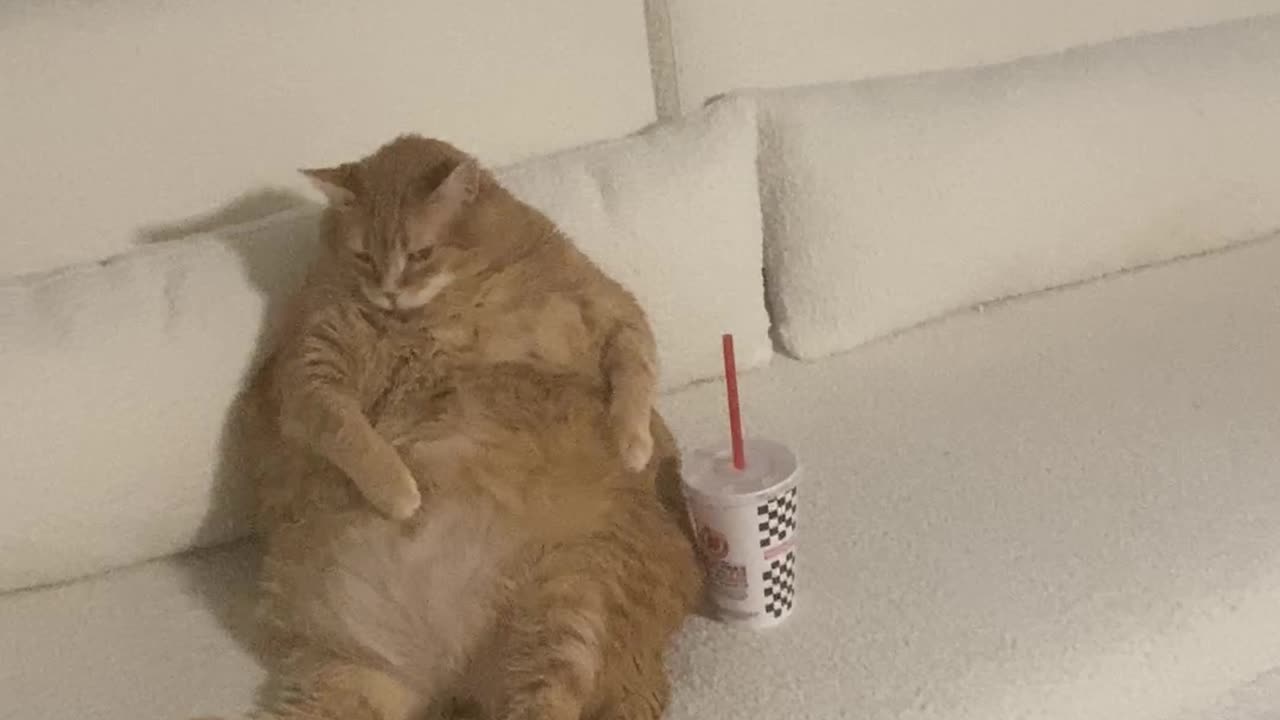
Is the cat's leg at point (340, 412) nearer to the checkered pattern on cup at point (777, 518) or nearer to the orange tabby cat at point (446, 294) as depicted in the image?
the orange tabby cat at point (446, 294)

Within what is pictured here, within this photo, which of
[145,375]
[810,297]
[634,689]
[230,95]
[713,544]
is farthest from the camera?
[810,297]

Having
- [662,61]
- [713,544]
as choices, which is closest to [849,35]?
[662,61]

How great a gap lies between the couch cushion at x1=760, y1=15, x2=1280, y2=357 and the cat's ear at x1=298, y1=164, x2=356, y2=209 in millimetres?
576

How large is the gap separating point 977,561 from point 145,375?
85cm

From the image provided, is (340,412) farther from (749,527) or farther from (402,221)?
(749,527)

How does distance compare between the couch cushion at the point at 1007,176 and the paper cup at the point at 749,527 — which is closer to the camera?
the paper cup at the point at 749,527

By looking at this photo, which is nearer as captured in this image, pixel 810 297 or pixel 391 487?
pixel 391 487

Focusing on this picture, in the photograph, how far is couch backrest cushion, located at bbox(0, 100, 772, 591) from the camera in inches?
51.9

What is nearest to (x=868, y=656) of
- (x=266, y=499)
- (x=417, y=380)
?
(x=417, y=380)

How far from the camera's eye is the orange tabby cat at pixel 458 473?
1.16m

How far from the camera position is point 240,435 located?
137 cm

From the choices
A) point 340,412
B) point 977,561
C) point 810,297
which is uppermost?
point 340,412

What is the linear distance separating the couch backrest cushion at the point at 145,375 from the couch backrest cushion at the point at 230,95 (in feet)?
0.22

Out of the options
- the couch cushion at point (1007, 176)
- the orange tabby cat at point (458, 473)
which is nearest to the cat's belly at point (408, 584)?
the orange tabby cat at point (458, 473)
